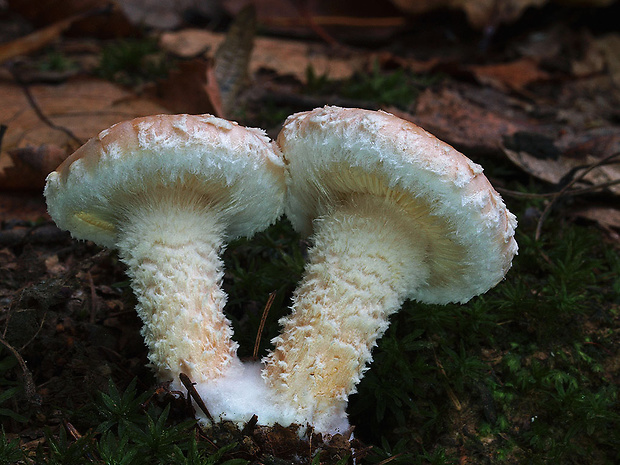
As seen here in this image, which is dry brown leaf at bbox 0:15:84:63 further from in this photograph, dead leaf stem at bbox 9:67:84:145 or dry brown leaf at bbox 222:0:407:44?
dry brown leaf at bbox 222:0:407:44

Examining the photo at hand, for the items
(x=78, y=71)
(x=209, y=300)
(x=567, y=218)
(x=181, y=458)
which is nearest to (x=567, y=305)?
(x=567, y=218)

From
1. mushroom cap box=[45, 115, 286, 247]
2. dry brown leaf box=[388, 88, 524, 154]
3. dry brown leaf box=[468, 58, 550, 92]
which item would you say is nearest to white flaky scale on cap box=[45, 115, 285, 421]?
mushroom cap box=[45, 115, 286, 247]

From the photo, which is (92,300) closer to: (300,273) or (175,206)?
(175,206)

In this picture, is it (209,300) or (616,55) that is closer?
(209,300)

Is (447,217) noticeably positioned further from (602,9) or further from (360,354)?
(602,9)

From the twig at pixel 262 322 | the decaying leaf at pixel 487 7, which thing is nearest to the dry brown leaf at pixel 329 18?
the decaying leaf at pixel 487 7

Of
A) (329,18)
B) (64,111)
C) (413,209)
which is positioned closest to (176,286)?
(413,209)

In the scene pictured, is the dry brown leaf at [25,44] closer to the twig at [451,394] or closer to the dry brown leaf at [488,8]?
the dry brown leaf at [488,8]

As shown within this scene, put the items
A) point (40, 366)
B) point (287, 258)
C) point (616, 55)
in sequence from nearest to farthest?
point (40, 366) < point (287, 258) < point (616, 55)
